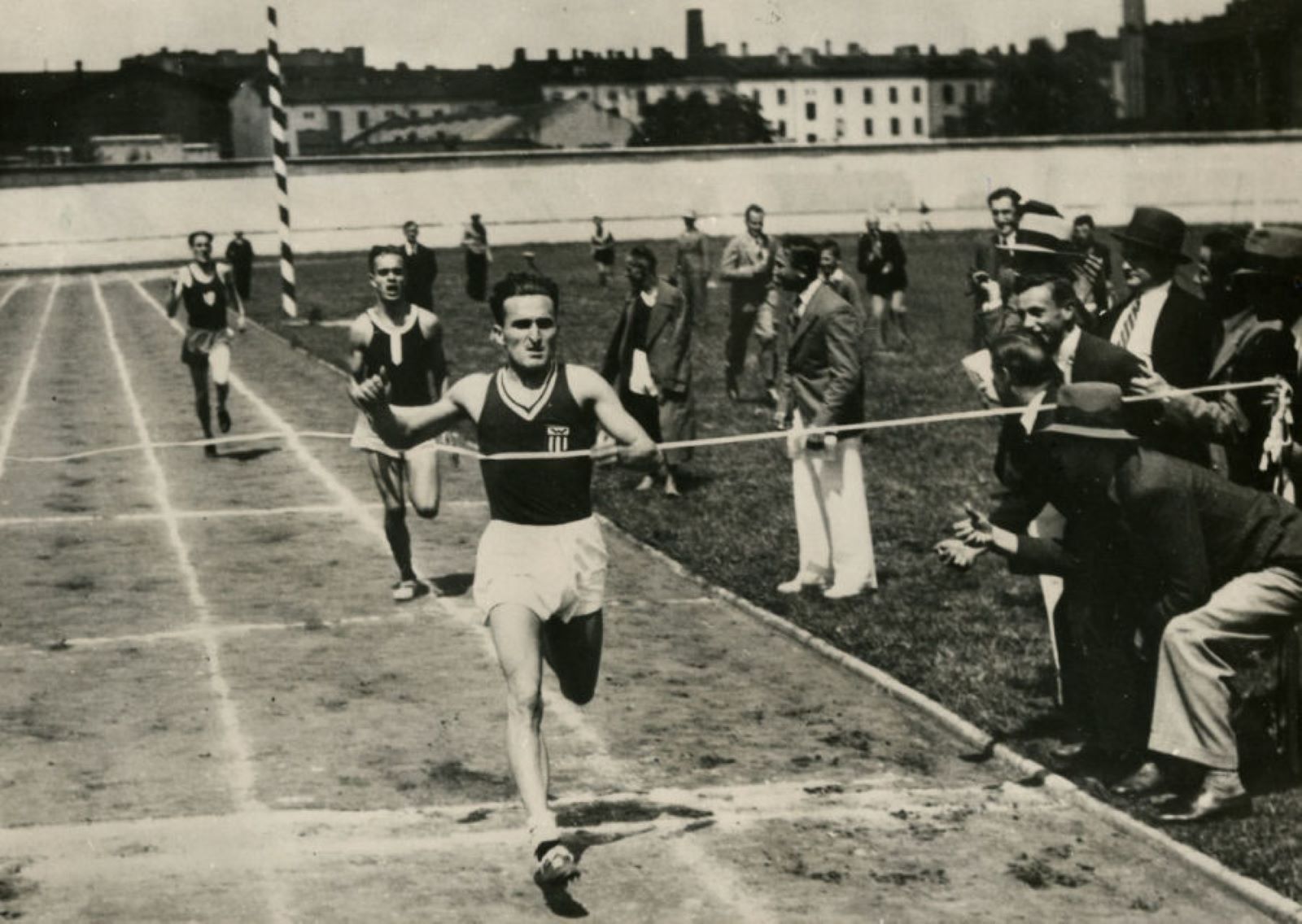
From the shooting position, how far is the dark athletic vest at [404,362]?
1173cm

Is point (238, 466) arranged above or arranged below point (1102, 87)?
below

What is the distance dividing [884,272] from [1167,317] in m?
18.8

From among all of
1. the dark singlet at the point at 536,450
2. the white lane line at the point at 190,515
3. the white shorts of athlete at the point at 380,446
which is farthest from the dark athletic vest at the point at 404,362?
the dark singlet at the point at 536,450

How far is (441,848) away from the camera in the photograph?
23.2ft

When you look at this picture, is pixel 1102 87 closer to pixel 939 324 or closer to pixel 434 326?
pixel 939 324

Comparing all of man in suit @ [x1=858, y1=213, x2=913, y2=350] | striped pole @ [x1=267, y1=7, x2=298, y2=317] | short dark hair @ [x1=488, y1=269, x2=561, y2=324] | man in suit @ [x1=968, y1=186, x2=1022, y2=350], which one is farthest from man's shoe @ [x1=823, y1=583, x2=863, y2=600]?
striped pole @ [x1=267, y1=7, x2=298, y2=317]

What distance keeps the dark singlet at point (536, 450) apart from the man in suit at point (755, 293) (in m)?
13.9

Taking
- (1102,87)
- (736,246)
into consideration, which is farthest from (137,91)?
(736,246)

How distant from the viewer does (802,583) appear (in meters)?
12.1

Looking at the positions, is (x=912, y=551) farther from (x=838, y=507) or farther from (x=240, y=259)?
(x=240, y=259)

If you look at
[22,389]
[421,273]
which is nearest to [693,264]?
[421,273]

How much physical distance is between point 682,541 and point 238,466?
21.1 feet

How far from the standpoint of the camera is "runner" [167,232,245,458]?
19.4 meters

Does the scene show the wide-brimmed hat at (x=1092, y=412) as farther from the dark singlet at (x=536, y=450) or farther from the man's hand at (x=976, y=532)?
the dark singlet at (x=536, y=450)
